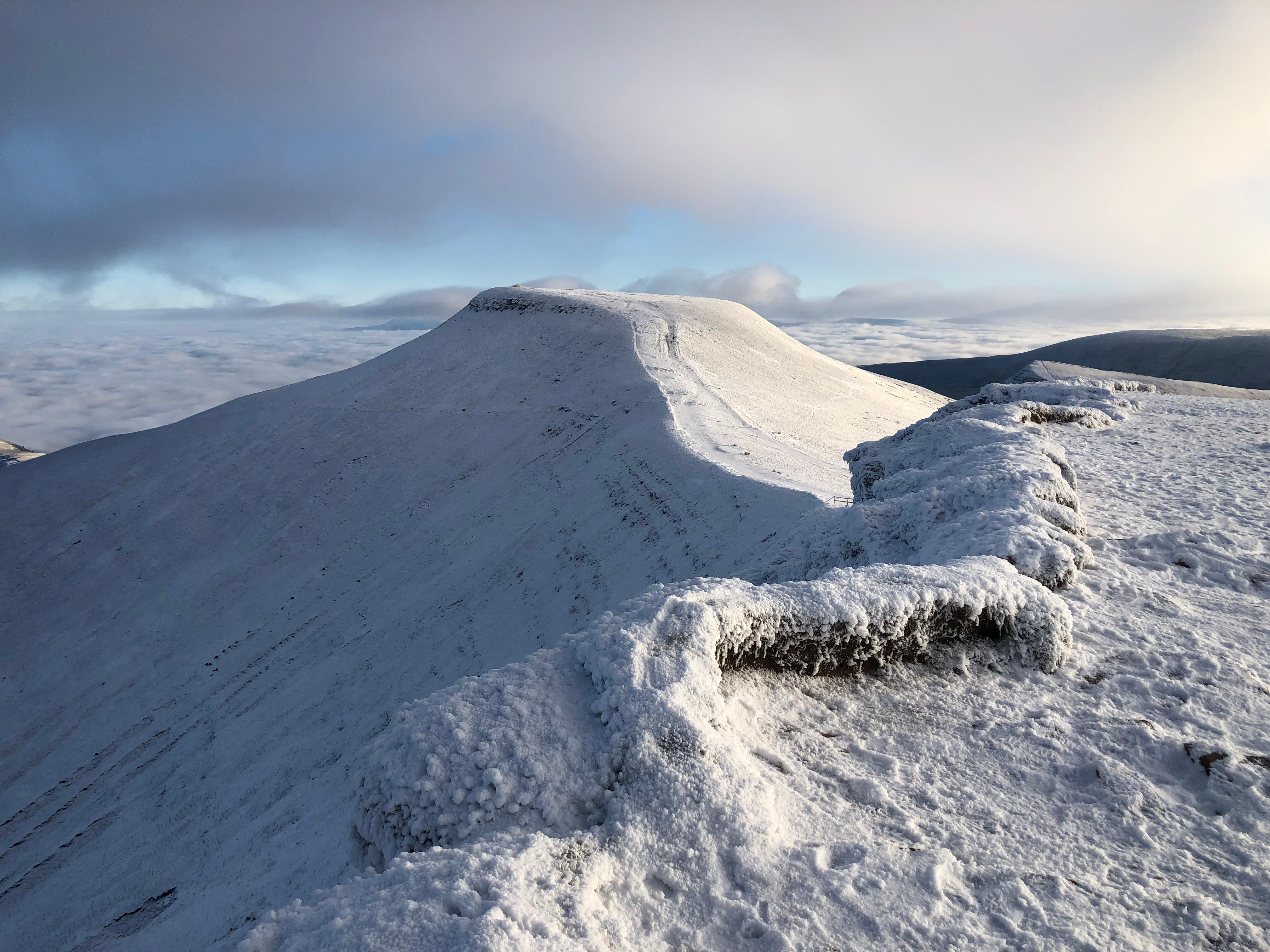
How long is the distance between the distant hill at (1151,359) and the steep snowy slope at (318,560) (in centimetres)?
3110

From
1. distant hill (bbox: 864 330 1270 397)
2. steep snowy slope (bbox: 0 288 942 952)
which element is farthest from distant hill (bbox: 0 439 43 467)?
distant hill (bbox: 864 330 1270 397)

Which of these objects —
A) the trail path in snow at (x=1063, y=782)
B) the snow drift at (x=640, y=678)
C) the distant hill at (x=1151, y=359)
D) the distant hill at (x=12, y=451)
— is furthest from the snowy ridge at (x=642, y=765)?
the distant hill at (x=12, y=451)

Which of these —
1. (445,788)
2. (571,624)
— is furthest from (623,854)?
(571,624)

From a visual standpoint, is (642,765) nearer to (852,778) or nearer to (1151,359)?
(852,778)

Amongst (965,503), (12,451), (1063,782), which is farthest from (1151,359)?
(12,451)

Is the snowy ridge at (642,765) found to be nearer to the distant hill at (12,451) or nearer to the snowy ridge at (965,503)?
Result: the snowy ridge at (965,503)

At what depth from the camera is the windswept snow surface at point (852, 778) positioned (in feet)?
10.4

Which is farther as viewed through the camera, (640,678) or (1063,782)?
(640,678)

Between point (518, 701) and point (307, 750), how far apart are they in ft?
45.0

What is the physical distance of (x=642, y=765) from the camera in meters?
3.88

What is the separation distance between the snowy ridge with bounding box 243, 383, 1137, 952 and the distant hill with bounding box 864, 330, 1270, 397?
46694 millimetres

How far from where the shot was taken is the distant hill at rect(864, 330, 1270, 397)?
6131 cm

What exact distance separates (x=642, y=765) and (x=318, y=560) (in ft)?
80.9

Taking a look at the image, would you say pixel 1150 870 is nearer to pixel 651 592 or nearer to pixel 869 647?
pixel 869 647
